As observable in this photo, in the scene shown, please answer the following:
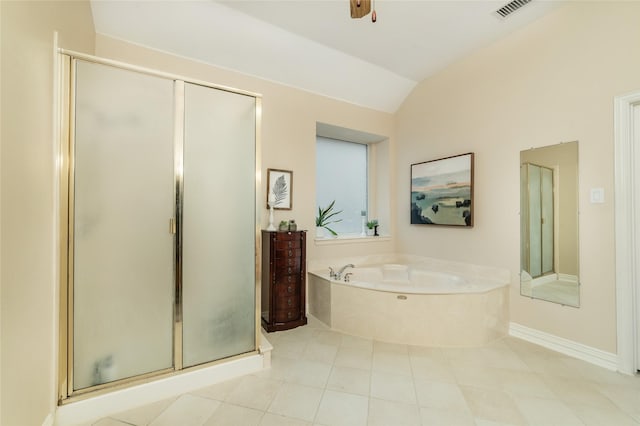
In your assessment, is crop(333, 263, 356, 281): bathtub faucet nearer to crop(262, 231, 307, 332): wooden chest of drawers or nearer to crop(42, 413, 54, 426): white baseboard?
crop(262, 231, 307, 332): wooden chest of drawers

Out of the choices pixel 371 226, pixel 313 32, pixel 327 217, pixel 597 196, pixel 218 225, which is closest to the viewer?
pixel 218 225

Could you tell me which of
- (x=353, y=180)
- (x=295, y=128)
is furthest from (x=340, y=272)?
(x=295, y=128)

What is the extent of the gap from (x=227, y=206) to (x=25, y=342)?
3.87 ft

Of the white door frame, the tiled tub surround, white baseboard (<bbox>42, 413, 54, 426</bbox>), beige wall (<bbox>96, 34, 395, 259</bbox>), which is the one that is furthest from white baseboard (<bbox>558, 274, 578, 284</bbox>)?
white baseboard (<bbox>42, 413, 54, 426</bbox>)

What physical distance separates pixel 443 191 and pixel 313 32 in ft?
7.57

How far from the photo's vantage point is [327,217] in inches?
149

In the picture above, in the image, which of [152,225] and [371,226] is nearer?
[152,225]

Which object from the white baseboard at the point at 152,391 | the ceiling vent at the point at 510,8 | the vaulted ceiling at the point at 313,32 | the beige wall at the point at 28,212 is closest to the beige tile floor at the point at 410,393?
the white baseboard at the point at 152,391

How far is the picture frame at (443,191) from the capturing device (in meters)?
3.12

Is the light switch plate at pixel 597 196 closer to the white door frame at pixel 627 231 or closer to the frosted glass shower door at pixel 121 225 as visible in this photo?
the white door frame at pixel 627 231

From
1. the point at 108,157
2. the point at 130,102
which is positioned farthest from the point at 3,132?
the point at 130,102

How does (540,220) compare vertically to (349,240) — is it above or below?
above

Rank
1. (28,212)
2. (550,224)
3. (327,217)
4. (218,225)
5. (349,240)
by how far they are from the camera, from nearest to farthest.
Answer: (28,212)
(218,225)
(550,224)
(349,240)
(327,217)

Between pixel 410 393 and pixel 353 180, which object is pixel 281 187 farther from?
pixel 410 393
